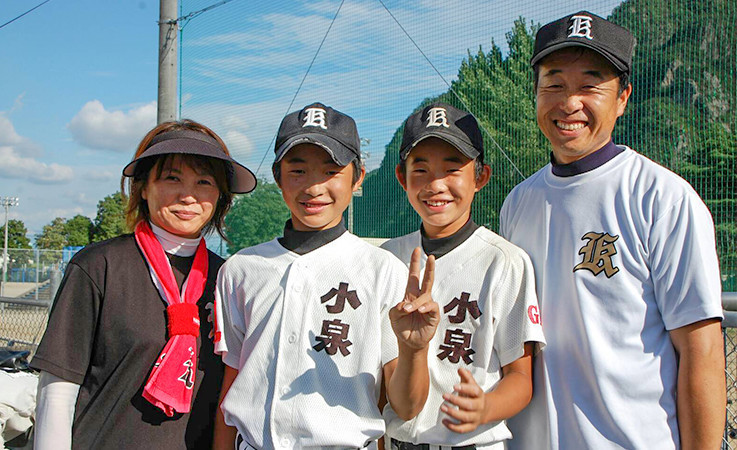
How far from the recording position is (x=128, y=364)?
185 cm

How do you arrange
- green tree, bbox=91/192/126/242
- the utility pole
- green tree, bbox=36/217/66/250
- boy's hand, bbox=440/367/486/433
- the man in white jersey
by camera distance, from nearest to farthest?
boy's hand, bbox=440/367/486/433
the man in white jersey
the utility pole
green tree, bbox=91/192/126/242
green tree, bbox=36/217/66/250

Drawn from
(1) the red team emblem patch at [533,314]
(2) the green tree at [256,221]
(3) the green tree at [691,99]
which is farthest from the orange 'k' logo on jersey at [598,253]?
(2) the green tree at [256,221]

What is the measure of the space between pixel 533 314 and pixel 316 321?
0.62 meters

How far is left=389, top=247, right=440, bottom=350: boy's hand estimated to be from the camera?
4.96ft

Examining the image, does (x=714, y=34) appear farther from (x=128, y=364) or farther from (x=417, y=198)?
(x=128, y=364)

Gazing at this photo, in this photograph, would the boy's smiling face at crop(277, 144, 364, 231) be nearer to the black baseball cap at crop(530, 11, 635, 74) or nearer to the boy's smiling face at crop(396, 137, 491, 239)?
the boy's smiling face at crop(396, 137, 491, 239)

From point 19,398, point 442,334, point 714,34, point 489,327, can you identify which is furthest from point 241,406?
point 714,34

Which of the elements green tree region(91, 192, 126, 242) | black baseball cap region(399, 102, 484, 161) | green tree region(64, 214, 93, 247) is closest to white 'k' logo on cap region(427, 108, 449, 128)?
black baseball cap region(399, 102, 484, 161)

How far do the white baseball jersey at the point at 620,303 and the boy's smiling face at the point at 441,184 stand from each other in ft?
0.99

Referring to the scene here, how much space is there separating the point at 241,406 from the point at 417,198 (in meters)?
0.80

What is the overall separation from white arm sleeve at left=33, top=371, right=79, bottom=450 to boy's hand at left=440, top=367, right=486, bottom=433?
108 centimetres

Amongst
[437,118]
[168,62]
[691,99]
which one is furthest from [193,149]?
[691,99]

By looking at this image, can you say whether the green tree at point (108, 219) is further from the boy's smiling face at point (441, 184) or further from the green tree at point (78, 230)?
the boy's smiling face at point (441, 184)

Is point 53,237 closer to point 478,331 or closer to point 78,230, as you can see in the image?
point 78,230
